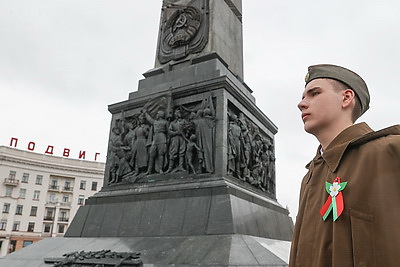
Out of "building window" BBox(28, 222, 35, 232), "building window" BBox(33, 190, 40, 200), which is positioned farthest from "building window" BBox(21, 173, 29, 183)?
"building window" BBox(28, 222, 35, 232)

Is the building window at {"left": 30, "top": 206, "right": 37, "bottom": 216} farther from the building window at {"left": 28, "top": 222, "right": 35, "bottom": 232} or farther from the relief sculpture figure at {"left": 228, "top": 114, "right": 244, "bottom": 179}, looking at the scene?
the relief sculpture figure at {"left": 228, "top": 114, "right": 244, "bottom": 179}

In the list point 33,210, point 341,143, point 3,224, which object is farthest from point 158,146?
point 33,210

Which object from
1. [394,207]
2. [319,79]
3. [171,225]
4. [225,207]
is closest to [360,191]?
[394,207]

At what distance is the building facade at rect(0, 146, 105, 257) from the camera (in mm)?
47688

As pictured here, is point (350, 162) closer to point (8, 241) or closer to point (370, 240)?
point (370, 240)

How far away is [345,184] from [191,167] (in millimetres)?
6680

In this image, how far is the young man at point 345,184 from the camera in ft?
4.83

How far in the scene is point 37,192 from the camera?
5075cm

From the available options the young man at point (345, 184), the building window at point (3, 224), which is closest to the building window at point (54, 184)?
the building window at point (3, 224)

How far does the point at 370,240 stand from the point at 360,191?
227mm

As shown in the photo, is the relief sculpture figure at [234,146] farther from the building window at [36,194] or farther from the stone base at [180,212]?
the building window at [36,194]

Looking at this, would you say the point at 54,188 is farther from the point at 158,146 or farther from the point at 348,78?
the point at 348,78

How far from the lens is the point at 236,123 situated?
352 inches

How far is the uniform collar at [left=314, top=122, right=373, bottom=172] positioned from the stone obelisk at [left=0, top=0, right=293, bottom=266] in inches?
157
